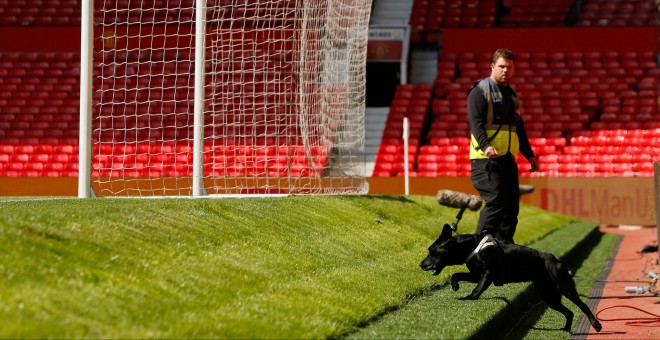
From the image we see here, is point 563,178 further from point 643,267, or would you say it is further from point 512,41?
point 643,267

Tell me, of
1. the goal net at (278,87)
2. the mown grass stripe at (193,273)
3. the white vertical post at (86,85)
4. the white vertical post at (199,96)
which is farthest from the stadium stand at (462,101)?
the mown grass stripe at (193,273)

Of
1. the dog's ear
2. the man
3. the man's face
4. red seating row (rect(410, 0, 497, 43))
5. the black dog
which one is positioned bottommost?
the black dog

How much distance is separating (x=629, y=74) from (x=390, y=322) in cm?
2143

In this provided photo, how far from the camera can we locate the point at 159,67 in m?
22.7

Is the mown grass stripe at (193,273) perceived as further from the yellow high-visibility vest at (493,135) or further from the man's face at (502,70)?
the man's face at (502,70)

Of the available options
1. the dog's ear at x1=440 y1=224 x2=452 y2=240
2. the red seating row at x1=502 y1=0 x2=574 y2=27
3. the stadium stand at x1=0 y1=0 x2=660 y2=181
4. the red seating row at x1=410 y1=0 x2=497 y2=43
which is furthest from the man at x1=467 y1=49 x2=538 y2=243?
the red seating row at x1=502 y1=0 x2=574 y2=27

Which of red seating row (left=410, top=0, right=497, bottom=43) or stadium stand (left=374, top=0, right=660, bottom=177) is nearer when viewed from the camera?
stadium stand (left=374, top=0, right=660, bottom=177)

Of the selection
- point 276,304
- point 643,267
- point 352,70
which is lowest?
point 643,267

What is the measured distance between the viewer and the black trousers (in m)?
6.82

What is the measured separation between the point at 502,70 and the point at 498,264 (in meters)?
1.47

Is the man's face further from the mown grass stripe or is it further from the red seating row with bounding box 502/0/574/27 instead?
the red seating row with bounding box 502/0/574/27

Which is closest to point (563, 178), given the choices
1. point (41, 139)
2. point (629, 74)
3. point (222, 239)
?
point (629, 74)

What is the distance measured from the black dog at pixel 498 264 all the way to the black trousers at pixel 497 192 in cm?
59

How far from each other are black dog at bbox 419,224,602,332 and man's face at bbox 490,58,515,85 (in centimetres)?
127
